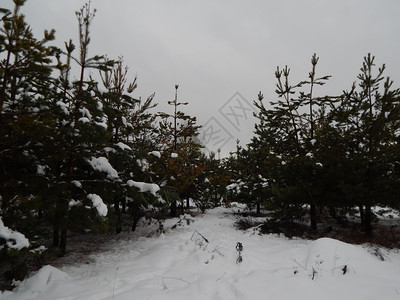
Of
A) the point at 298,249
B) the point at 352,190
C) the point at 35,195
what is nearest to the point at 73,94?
the point at 35,195

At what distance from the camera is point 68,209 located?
467 cm

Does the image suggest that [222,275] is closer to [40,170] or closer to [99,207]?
[99,207]

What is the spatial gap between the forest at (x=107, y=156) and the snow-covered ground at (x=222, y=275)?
0.82m

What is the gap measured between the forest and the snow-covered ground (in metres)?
0.82

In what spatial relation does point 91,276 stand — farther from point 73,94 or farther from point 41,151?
point 73,94

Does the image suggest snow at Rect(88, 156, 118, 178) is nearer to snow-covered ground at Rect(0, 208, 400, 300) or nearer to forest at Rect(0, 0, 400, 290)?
forest at Rect(0, 0, 400, 290)

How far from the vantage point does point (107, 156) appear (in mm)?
5980

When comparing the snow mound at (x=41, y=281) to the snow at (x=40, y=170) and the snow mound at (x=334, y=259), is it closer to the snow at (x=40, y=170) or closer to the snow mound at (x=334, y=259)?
the snow at (x=40, y=170)

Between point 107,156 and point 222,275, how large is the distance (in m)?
4.19

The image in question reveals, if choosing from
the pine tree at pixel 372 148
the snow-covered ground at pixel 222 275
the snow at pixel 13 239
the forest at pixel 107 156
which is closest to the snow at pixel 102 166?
the forest at pixel 107 156

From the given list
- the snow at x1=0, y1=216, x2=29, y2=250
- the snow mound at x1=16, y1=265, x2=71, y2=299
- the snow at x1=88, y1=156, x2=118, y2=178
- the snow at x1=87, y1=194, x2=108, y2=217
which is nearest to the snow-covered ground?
the snow mound at x1=16, y1=265, x2=71, y2=299

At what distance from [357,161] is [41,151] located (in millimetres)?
9307

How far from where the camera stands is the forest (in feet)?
13.9

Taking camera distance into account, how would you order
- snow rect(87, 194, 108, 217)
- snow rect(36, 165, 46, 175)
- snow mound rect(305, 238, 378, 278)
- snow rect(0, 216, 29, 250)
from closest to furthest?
1. snow rect(0, 216, 29, 250)
2. snow mound rect(305, 238, 378, 278)
3. snow rect(87, 194, 108, 217)
4. snow rect(36, 165, 46, 175)
